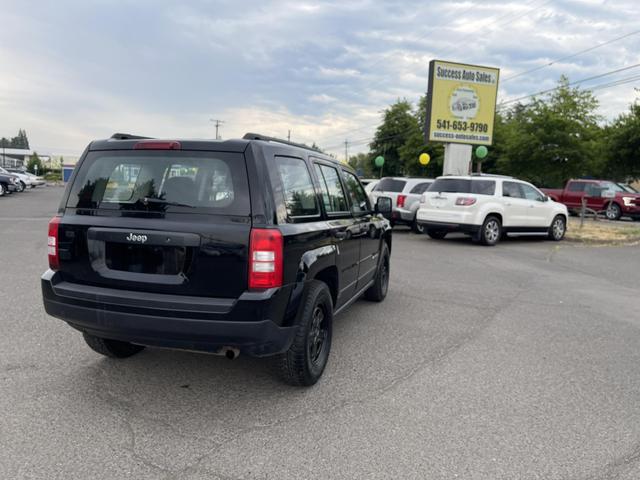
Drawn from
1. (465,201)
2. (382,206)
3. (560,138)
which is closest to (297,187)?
(382,206)

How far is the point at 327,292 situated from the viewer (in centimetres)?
407

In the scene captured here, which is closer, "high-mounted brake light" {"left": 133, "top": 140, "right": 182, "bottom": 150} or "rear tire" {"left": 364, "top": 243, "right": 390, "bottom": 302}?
"high-mounted brake light" {"left": 133, "top": 140, "right": 182, "bottom": 150}

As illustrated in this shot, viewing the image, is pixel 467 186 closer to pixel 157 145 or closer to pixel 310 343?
pixel 310 343

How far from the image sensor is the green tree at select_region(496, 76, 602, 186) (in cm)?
3098

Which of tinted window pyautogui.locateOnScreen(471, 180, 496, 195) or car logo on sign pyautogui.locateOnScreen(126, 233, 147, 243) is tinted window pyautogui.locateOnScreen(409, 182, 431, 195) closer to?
tinted window pyautogui.locateOnScreen(471, 180, 496, 195)

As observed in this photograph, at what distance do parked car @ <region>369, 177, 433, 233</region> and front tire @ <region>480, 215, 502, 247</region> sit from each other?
2.54 m

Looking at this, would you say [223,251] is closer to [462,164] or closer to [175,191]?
[175,191]

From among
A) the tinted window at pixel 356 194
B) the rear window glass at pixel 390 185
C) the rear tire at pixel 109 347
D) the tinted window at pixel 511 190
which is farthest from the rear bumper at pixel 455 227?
the rear tire at pixel 109 347

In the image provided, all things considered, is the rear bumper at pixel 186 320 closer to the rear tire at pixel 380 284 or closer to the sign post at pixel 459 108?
the rear tire at pixel 380 284

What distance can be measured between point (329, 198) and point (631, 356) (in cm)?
331

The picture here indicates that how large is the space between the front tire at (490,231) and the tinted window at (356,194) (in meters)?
7.77

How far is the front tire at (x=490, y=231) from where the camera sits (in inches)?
513

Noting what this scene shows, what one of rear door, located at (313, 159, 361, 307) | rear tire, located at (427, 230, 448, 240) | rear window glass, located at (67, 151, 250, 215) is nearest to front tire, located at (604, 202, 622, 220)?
rear tire, located at (427, 230, 448, 240)

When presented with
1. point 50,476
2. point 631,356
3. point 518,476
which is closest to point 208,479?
point 50,476
